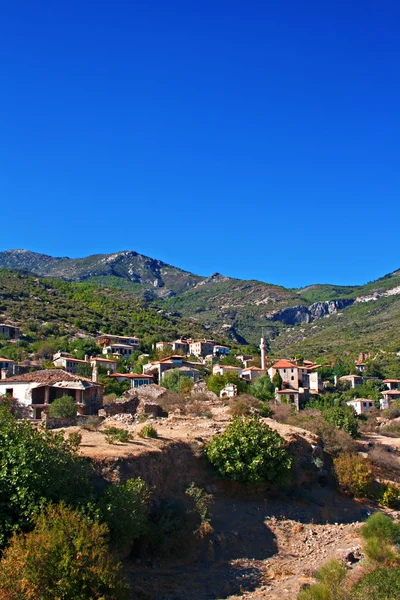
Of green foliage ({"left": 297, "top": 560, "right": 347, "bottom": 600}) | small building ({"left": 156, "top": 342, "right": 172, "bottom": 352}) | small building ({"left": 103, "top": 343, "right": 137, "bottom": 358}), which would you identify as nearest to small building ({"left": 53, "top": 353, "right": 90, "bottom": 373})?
small building ({"left": 103, "top": 343, "right": 137, "bottom": 358})

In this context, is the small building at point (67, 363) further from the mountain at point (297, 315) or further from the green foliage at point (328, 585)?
the mountain at point (297, 315)

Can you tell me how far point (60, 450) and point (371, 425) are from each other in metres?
40.3

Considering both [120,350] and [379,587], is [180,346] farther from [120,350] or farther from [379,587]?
[379,587]

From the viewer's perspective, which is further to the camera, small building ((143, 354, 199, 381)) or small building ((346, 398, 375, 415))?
small building ((143, 354, 199, 381))

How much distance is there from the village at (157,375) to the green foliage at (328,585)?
1917 centimetres

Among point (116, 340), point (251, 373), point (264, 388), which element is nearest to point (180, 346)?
point (116, 340)

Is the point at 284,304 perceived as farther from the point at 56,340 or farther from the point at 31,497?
the point at 31,497

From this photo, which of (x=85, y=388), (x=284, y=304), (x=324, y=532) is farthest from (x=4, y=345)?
(x=284, y=304)

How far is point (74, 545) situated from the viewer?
1225 centimetres

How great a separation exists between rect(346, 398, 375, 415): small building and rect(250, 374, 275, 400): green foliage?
8807 millimetres

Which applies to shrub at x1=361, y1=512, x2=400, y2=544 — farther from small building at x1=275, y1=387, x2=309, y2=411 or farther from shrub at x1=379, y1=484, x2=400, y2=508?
small building at x1=275, y1=387, x2=309, y2=411

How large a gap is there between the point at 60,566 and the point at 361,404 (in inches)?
2169

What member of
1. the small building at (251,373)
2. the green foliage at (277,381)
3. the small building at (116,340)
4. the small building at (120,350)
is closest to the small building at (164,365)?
the small building at (251,373)

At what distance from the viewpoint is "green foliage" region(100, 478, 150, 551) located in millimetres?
15047
